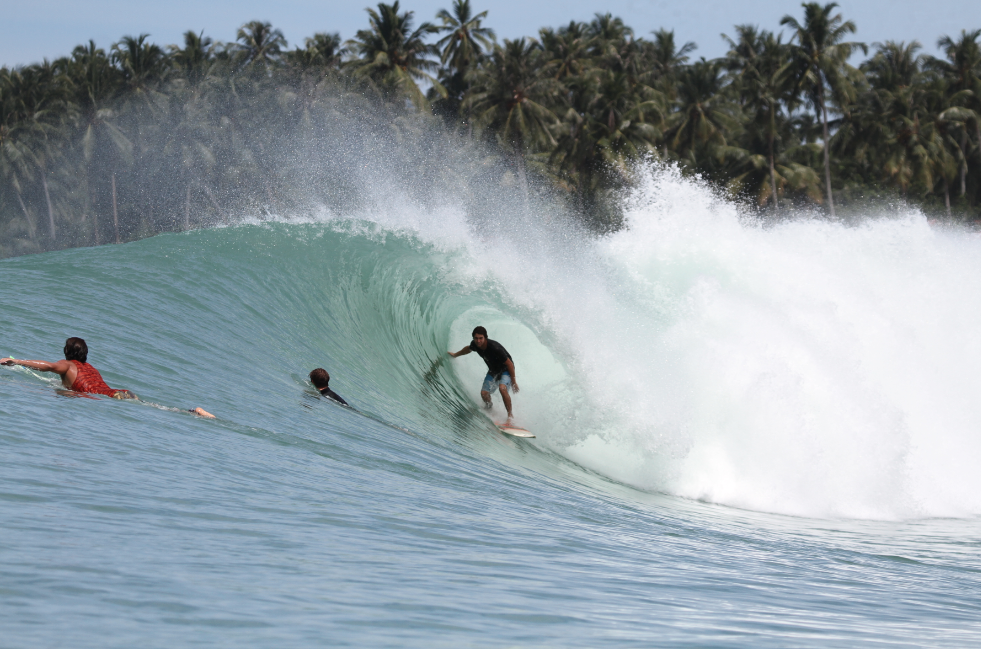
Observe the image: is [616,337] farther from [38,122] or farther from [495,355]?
A: [38,122]

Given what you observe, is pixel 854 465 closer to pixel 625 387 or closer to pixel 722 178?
pixel 625 387

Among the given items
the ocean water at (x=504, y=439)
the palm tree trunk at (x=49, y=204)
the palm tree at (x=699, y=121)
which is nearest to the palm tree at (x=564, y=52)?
the palm tree at (x=699, y=121)

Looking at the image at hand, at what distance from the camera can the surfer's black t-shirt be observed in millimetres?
10508

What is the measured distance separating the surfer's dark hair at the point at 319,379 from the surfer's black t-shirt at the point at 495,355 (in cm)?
175

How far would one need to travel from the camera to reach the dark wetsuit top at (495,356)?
10.5 m

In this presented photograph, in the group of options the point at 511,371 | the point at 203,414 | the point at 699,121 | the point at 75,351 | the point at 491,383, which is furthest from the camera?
the point at 699,121

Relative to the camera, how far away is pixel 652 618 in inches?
154

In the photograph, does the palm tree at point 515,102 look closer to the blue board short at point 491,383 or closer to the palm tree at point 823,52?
the palm tree at point 823,52

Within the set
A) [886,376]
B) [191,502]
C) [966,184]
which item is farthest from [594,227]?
[191,502]

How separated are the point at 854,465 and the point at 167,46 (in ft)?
182

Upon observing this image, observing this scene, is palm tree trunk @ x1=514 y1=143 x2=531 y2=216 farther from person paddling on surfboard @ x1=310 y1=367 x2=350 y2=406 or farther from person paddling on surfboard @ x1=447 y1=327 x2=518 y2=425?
person paddling on surfboard @ x1=310 y1=367 x2=350 y2=406

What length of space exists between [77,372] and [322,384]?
2598 millimetres

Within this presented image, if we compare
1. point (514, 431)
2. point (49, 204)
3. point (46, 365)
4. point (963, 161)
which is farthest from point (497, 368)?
point (49, 204)

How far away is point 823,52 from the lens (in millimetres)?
46719
